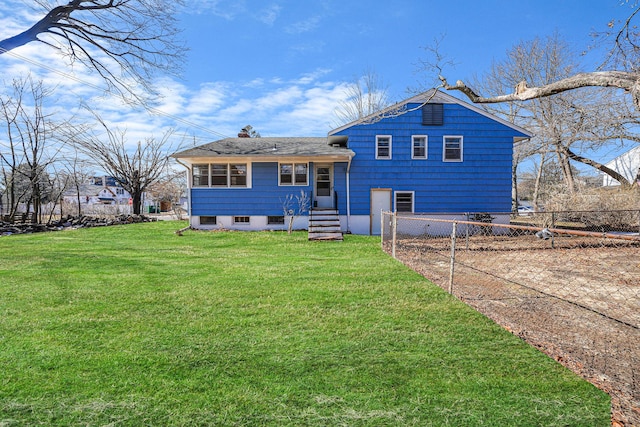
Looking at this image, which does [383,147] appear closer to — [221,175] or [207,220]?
[221,175]

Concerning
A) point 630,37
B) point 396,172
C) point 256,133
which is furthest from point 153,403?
point 256,133

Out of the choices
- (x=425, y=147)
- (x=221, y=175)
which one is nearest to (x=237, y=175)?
(x=221, y=175)

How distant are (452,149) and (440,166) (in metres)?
0.94

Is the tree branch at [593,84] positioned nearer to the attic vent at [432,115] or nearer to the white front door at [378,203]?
the attic vent at [432,115]

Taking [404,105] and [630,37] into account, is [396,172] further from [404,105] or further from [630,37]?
[630,37]

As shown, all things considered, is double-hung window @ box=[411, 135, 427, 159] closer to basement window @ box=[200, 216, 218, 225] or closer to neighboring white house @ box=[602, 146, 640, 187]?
basement window @ box=[200, 216, 218, 225]

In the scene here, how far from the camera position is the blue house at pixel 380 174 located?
15.5 metres

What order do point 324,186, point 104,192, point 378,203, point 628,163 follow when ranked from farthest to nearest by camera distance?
point 104,192, point 628,163, point 324,186, point 378,203

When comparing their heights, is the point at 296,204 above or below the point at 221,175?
below

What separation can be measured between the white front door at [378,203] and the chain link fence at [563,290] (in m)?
2.86

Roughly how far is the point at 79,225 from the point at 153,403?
69.8 ft

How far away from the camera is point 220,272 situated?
23.7ft

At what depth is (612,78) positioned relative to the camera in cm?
506

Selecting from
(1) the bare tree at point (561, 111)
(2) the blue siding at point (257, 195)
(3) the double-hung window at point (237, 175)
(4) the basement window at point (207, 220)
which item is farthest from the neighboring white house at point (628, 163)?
(4) the basement window at point (207, 220)
